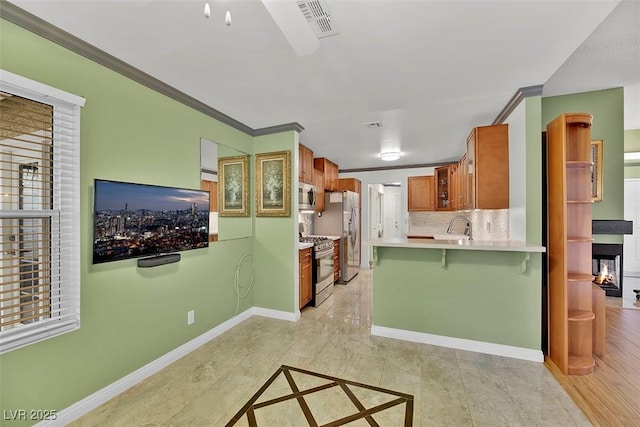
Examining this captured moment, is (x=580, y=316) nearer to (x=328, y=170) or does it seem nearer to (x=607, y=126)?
(x=607, y=126)

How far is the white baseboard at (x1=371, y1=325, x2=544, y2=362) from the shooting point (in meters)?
2.47

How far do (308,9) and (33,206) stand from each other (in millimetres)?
2013

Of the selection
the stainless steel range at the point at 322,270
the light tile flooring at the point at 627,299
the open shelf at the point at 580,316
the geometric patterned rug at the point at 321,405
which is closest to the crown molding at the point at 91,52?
the stainless steel range at the point at 322,270

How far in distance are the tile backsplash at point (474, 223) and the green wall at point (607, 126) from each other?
1.18 metres

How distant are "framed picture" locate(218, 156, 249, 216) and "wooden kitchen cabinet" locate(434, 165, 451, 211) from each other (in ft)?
12.5

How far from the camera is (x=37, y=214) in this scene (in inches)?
62.6

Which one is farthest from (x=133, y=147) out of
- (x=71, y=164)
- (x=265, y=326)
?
(x=265, y=326)

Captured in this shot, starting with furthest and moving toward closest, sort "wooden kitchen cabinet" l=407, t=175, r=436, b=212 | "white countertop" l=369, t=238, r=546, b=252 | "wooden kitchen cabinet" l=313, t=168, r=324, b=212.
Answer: "wooden kitchen cabinet" l=407, t=175, r=436, b=212
"wooden kitchen cabinet" l=313, t=168, r=324, b=212
"white countertop" l=369, t=238, r=546, b=252

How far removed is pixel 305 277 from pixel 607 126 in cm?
419

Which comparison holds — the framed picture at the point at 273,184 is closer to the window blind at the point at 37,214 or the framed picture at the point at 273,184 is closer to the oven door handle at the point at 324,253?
the oven door handle at the point at 324,253

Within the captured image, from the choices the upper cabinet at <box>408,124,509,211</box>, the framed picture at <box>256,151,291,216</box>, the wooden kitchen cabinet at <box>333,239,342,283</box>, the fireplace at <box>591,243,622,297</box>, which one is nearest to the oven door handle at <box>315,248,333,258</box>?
the wooden kitchen cabinet at <box>333,239,342,283</box>

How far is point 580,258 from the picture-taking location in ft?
7.72

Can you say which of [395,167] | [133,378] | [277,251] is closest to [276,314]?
[277,251]

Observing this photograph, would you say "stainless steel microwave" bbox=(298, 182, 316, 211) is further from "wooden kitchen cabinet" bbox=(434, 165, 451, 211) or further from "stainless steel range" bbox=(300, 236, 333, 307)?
"wooden kitchen cabinet" bbox=(434, 165, 451, 211)
